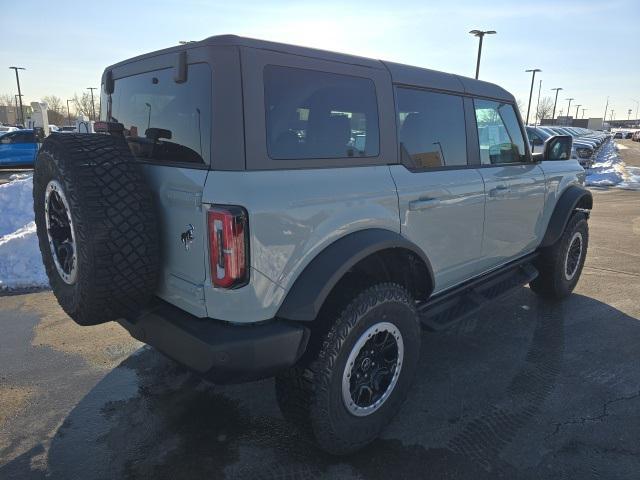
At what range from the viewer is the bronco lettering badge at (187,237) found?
213 cm

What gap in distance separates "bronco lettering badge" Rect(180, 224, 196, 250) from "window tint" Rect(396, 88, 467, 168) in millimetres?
1377

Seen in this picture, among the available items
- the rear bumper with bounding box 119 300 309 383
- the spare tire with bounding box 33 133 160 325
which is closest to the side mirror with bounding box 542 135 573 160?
the rear bumper with bounding box 119 300 309 383

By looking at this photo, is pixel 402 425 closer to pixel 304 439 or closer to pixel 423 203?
pixel 304 439

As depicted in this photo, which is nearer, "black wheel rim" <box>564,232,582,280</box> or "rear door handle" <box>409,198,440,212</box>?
"rear door handle" <box>409,198,440,212</box>

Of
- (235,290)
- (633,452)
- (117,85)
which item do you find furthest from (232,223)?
(633,452)

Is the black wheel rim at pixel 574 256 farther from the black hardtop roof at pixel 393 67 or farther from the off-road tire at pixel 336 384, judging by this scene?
the off-road tire at pixel 336 384

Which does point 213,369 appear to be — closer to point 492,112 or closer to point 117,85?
point 117,85

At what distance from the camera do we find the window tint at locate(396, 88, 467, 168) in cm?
289

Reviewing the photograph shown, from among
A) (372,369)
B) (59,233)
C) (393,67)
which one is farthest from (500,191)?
(59,233)

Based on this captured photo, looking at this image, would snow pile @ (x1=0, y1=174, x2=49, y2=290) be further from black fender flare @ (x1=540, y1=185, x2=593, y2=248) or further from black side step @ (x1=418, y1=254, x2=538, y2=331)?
black fender flare @ (x1=540, y1=185, x2=593, y2=248)

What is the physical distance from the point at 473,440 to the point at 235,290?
1.68 m

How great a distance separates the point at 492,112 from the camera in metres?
3.76

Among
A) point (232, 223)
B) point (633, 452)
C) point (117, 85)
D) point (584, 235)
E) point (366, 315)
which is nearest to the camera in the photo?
point (232, 223)

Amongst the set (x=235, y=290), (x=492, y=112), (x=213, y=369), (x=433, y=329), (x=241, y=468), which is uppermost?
(x=492, y=112)
